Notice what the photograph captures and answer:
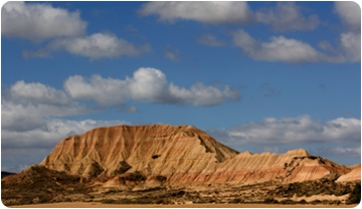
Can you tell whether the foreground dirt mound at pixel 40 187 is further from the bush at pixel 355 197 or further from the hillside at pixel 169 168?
the bush at pixel 355 197

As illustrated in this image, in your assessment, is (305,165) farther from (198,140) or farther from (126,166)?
(126,166)

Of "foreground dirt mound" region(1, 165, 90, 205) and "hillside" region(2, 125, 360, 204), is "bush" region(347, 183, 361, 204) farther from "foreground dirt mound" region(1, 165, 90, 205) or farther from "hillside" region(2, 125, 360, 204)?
"foreground dirt mound" region(1, 165, 90, 205)

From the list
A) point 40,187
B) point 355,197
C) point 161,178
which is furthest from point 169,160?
point 355,197

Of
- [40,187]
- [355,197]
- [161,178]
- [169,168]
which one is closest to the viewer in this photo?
[355,197]

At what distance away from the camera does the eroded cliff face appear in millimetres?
130375

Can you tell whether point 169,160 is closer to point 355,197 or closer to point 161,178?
point 161,178

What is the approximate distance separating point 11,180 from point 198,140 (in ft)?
147

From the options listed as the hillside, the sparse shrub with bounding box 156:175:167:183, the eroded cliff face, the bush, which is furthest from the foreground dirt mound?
the bush

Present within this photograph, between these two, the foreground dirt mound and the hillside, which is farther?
the foreground dirt mound

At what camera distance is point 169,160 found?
161m

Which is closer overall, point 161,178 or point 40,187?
point 40,187

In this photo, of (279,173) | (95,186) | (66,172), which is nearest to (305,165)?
(279,173)

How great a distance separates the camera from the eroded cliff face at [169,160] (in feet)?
428

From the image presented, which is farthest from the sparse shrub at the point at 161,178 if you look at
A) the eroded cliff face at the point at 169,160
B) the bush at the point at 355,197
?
the bush at the point at 355,197
